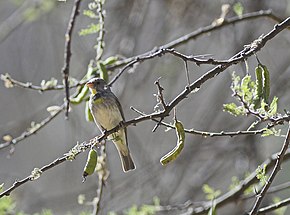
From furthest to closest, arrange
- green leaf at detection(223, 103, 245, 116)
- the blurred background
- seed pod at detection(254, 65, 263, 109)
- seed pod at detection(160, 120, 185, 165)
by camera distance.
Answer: the blurred background → green leaf at detection(223, 103, 245, 116) → seed pod at detection(254, 65, 263, 109) → seed pod at detection(160, 120, 185, 165)

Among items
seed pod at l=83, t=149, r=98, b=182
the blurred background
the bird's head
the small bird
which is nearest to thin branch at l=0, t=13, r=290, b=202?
seed pod at l=83, t=149, r=98, b=182

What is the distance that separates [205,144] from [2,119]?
9.32ft

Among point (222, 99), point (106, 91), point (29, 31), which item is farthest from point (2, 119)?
point (106, 91)

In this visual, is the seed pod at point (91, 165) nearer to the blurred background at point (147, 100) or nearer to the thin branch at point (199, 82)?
the thin branch at point (199, 82)

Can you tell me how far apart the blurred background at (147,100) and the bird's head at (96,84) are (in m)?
0.46

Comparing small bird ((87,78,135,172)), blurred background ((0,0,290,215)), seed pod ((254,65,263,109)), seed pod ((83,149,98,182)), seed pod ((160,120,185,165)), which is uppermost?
blurred background ((0,0,290,215))

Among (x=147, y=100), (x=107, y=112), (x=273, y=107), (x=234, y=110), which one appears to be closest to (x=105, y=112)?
(x=107, y=112)

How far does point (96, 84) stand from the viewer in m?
2.74

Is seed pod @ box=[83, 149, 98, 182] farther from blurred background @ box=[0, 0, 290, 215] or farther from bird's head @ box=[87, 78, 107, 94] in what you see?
blurred background @ box=[0, 0, 290, 215]

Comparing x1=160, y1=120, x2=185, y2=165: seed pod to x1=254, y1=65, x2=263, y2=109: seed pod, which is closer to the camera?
x1=160, y1=120, x2=185, y2=165: seed pod

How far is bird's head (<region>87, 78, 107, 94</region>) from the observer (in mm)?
2537

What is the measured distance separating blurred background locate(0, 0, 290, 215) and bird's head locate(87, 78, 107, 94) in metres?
0.46

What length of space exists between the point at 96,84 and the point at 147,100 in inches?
130

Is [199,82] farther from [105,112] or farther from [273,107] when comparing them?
[105,112]
